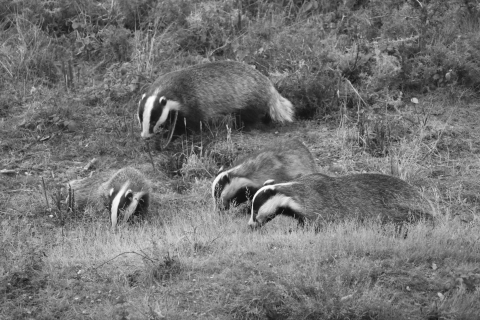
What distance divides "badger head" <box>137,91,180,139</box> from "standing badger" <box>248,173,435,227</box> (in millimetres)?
2384

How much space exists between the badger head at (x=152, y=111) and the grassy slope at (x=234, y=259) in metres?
0.65

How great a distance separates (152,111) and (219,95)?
0.87 meters

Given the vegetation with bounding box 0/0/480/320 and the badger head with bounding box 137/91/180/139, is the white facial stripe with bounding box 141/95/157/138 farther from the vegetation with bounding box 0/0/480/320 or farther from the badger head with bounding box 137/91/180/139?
the vegetation with bounding box 0/0/480/320

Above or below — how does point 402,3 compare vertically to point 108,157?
above

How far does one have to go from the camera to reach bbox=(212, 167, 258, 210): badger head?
7.95 meters

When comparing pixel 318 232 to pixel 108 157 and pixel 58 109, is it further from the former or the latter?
pixel 58 109

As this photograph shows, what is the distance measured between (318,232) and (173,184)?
7.45 ft

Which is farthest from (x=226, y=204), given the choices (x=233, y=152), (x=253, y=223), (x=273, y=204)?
(x=233, y=152)

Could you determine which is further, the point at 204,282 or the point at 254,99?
the point at 254,99

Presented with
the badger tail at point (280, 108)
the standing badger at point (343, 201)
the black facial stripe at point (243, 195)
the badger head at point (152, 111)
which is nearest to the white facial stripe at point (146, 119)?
the badger head at point (152, 111)

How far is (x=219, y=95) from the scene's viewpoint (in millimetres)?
9703

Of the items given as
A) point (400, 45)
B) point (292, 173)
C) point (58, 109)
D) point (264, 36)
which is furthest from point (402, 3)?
point (58, 109)

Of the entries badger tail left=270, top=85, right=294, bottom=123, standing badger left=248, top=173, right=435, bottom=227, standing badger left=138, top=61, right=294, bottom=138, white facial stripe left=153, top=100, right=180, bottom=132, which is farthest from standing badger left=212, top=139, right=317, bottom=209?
white facial stripe left=153, top=100, right=180, bottom=132

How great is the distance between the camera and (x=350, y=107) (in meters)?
9.73
